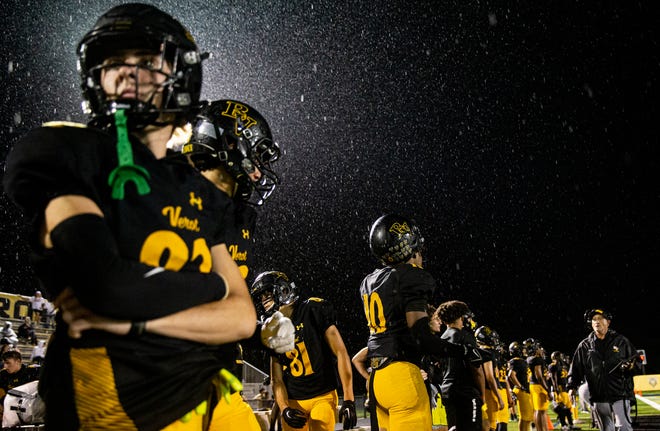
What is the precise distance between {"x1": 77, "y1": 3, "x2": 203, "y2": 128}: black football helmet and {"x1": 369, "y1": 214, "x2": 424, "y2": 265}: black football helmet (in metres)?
3.64

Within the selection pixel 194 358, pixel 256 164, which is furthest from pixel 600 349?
pixel 194 358

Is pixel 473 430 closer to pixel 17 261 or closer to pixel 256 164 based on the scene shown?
pixel 256 164

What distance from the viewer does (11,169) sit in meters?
1.56

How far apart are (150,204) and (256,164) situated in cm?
245

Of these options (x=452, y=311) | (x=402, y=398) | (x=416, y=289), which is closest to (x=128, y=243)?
(x=416, y=289)

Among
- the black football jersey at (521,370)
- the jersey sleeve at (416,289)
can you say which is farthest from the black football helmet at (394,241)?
the black football jersey at (521,370)

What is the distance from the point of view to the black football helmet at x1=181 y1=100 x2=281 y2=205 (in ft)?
12.9

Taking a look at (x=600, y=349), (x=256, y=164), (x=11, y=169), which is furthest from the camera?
(x=600, y=349)

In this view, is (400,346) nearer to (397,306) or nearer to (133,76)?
(397,306)

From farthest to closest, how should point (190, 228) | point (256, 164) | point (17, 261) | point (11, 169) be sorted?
point (17, 261)
point (256, 164)
point (190, 228)
point (11, 169)

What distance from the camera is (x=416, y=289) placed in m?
4.71

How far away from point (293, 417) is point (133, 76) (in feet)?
14.3

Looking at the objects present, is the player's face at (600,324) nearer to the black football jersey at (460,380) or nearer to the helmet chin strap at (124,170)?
the black football jersey at (460,380)

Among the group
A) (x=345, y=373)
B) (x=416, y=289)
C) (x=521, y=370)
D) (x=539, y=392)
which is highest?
(x=416, y=289)
